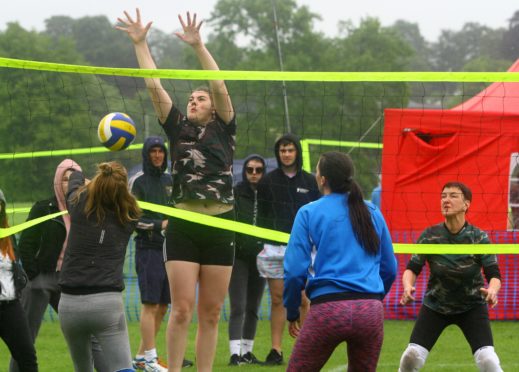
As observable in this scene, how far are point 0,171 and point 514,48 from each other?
87485 mm

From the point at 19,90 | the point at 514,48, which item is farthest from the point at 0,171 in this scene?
the point at 514,48

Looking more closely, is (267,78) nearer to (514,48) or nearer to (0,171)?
(0,171)

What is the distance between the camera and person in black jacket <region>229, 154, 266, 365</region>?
10016 millimetres

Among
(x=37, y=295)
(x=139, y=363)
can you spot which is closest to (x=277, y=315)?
(x=139, y=363)

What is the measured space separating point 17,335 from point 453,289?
3.09 metres

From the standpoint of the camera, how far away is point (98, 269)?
21.0 feet

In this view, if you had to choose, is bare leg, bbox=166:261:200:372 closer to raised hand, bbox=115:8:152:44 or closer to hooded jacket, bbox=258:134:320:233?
raised hand, bbox=115:8:152:44

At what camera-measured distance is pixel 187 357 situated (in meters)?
10.4

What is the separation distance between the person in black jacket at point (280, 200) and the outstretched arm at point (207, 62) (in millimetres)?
2677

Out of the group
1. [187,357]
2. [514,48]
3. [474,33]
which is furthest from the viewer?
[474,33]

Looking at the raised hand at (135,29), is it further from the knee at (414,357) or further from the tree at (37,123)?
the tree at (37,123)

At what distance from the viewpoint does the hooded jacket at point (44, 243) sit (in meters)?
8.29

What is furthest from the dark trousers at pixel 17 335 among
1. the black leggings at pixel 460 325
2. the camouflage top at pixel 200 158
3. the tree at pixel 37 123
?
the tree at pixel 37 123

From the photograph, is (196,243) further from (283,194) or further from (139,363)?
(283,194)
